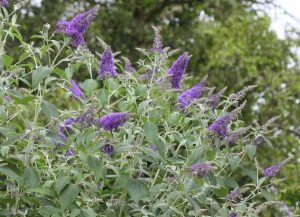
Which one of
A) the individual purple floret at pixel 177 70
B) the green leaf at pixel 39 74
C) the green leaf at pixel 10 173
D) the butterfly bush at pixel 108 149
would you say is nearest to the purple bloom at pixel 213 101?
the butterfly bush at pixel 108 149

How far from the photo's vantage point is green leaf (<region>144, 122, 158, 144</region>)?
3070 mm

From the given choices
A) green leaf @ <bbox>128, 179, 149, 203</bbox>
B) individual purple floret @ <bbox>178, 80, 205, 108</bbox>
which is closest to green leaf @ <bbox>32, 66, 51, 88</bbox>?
green leaf @ <bbox>128, 179, 149, 203</bbox>

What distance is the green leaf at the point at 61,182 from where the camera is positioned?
3.02 meters

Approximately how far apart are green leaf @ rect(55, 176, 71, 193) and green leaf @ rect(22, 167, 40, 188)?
10 cm

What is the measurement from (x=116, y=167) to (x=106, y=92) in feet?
1.11

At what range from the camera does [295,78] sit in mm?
10836

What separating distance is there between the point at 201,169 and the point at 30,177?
2.24ft

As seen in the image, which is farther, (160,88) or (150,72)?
(150,72)

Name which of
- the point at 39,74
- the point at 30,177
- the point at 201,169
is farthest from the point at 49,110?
the point at 201,169

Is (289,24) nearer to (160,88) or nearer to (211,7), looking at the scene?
(211,7)

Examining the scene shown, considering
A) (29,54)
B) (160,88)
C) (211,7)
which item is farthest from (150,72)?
(211,7)

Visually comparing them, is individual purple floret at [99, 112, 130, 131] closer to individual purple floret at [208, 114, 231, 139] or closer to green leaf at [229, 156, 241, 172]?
individual purple floret at [208, 114, 231, 139]

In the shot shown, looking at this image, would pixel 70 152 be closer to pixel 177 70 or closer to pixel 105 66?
pixel 105 66

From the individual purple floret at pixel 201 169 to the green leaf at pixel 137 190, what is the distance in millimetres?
226
